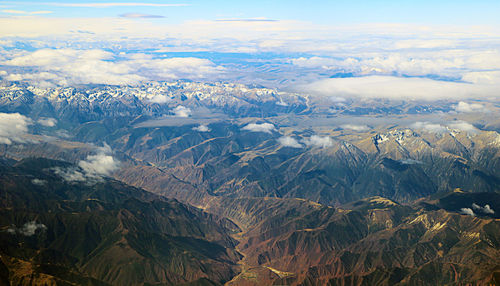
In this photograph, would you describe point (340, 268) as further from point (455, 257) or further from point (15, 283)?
point (15, 283)

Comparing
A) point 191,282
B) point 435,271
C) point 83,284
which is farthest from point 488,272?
point 83,284

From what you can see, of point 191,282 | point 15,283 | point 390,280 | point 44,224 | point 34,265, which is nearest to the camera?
point 15,283

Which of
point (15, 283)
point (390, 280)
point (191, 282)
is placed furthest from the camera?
point (191, 282)

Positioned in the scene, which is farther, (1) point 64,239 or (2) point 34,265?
(1) point 64,239

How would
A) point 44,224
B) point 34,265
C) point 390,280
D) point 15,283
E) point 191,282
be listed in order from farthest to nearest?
point 44,224
point 191,282
point 390,280
point 34,265
point 15,283

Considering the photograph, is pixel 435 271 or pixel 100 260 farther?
pixel 100 260

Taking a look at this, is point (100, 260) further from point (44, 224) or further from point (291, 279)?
point (291, 279)

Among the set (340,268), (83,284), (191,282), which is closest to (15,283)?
(83,284)

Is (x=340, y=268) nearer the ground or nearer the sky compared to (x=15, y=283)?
nearer the ground

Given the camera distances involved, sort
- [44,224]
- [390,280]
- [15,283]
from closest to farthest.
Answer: [15,283] < [390,280] < [44,224]
